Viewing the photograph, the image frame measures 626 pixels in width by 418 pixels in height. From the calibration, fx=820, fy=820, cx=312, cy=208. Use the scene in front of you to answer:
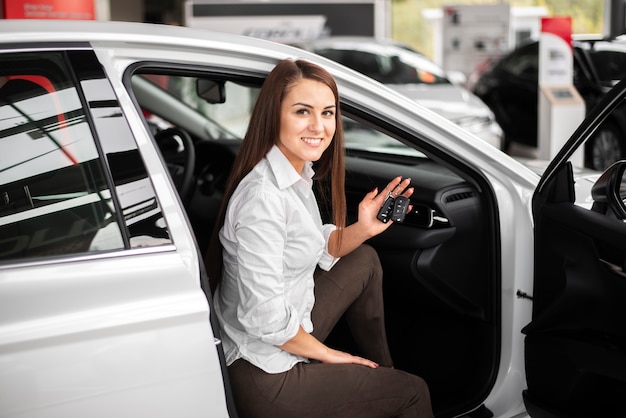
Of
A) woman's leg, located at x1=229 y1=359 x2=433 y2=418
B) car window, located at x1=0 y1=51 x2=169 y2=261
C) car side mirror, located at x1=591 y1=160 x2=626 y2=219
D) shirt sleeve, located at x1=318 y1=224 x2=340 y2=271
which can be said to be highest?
car window, located at x1=0 y1=51 x2=169 y2=261

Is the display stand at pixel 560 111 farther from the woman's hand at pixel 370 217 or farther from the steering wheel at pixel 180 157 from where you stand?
the woman's hand at pixel 370 217

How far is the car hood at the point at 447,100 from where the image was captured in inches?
328

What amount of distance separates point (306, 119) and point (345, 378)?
678 millimetres

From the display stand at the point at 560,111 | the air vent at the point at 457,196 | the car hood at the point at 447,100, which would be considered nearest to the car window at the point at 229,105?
the car hood at the point at 447,100

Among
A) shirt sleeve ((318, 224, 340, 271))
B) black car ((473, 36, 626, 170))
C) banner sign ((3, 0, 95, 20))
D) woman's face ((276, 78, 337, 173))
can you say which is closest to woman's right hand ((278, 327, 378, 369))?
shirt sleeve ((318, 224, 340, 271))

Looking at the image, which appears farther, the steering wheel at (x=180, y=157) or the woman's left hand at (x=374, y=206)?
the steering wheel at (x=180, y=157)

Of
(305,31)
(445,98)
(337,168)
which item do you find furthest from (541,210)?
(305,31)

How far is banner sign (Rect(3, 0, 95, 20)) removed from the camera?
3.77m

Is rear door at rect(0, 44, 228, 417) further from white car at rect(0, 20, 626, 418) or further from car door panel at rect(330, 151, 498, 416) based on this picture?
car door panel at rect(330, 151, 498, 416)

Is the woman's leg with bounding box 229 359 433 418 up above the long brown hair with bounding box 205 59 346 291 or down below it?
below

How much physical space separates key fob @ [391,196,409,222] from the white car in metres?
0.18

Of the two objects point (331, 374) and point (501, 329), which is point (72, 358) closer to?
point (331, 374)

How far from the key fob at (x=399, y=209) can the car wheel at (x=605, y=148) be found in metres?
5.83

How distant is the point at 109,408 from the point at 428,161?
1.61 meters
